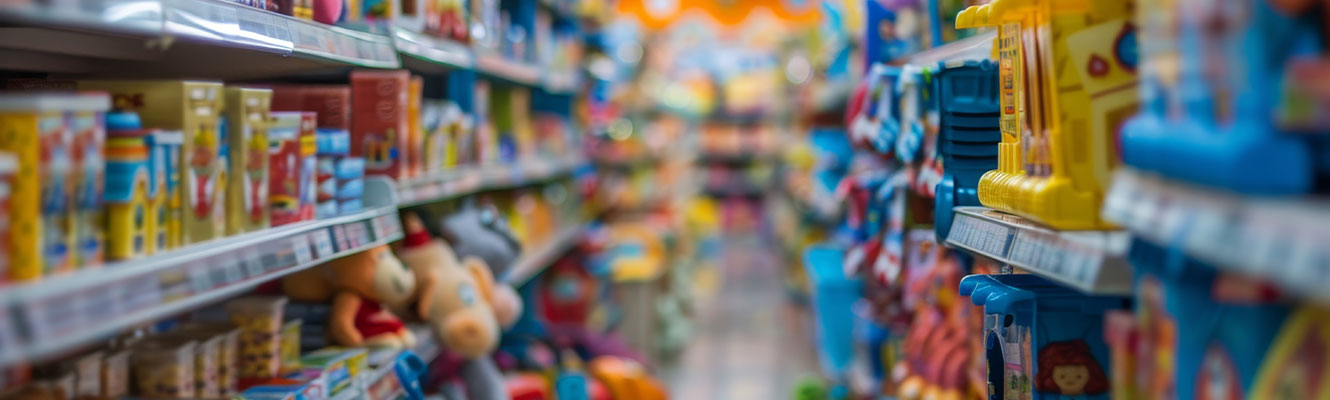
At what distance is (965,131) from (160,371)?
1507mm

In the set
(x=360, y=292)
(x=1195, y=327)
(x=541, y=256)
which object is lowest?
(x=541, y=256)

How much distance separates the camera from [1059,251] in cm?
122

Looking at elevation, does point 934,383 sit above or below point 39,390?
below

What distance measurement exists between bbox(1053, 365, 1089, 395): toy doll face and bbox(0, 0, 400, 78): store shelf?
128 centimetres

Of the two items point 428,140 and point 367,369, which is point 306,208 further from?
point 428,140

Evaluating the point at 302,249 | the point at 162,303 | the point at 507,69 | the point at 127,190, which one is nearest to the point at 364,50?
the point at 302,249

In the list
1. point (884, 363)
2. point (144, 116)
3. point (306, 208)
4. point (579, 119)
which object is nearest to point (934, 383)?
point (884, 363)

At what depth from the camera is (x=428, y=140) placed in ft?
9.45

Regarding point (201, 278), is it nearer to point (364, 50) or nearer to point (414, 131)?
point (364, 50)

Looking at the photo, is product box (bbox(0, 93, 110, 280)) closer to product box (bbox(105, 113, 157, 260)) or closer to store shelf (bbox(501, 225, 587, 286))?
product box (bbox(105, 113, 157, 260))

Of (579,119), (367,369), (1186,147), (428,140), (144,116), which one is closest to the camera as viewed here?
(1186,147)

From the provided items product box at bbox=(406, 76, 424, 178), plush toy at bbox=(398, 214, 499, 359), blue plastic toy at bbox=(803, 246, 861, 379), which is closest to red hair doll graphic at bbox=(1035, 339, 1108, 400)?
plush toy at bbox=(398, 214, 499, 359)

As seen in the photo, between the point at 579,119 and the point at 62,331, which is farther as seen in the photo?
the point at 579,119

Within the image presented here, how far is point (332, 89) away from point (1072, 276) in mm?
1666
